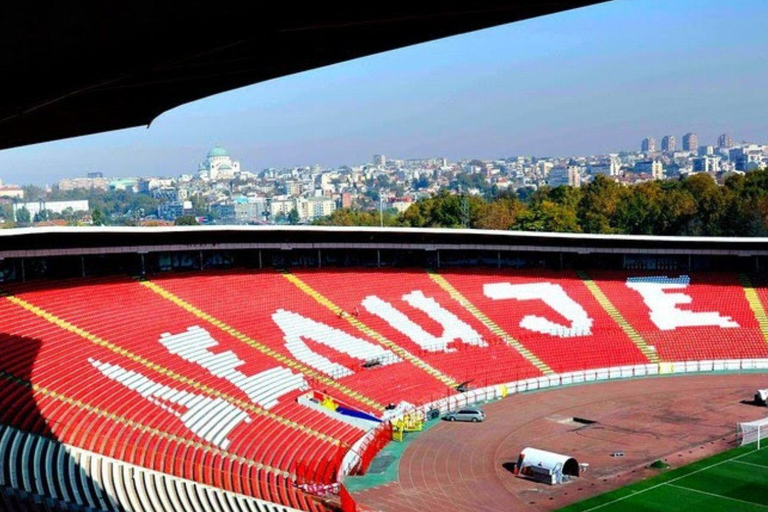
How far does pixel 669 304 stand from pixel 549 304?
7.45 metres

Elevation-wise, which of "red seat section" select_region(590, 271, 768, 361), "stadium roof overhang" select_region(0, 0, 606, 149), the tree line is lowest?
"red seat section" select_region(590, 271, 768, 361)

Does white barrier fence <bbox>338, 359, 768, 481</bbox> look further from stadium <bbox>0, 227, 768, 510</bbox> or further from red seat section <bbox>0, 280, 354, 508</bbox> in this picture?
red seat section <bbox>0, 280, 354, 508</bbox>

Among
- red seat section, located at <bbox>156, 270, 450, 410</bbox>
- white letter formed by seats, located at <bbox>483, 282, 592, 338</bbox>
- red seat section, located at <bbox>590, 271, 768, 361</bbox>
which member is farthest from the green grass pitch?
white letter formed by seats, located at <bbox>483, 282, 592, 338</bbox>

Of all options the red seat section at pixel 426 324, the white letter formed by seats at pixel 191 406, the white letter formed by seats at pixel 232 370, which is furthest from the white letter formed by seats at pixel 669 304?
the white letter formed by seats at pixel 191 406

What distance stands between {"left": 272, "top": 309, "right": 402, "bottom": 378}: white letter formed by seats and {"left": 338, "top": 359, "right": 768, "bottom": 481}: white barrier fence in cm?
415

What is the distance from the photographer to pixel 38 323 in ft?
113

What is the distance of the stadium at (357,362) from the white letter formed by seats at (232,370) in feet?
0.40

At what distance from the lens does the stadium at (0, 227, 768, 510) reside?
89.5 feet

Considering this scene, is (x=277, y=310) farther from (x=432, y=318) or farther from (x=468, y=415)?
(x=468, y=415)

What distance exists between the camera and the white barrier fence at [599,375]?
1650 inches

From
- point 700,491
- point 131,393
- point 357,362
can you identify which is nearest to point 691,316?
point 357,362

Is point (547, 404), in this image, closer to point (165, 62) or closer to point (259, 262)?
point (259, 262)

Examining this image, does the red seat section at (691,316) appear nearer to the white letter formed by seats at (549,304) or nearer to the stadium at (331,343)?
the stadium at (331,343)

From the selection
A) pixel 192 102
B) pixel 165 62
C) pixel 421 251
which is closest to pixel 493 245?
pixel 421 251
